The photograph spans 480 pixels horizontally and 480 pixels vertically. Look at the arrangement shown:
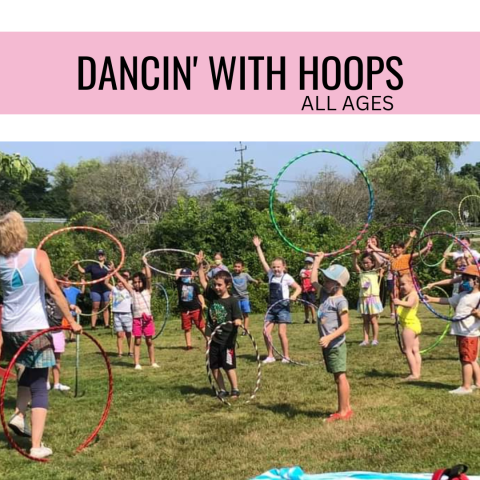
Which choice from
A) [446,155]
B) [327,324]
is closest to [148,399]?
[327,324]

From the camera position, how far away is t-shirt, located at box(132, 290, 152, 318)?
10.5m

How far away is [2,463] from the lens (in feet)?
19.3

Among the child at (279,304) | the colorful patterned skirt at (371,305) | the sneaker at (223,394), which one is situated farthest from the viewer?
the colorful patterned skirt at (371,305)

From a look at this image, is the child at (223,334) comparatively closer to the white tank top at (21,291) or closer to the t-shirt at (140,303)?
the t-shirt at (140,303)

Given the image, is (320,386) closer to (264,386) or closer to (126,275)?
(264,386)

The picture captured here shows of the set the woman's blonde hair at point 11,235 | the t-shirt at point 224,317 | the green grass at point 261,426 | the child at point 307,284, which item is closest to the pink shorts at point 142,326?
the green grass at point 261,426

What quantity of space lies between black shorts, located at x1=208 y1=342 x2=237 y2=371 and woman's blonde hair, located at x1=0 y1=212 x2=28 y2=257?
3.17 meters

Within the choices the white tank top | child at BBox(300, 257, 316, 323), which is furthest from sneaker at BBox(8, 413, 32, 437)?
child at BBox(300, 257, 316, 323)

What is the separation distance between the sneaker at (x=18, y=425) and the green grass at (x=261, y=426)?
183 millimetres

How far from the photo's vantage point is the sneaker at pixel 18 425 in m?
6.25

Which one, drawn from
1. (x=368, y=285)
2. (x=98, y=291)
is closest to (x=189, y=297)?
(x=368, y=285)

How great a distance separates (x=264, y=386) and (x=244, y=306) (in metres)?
3.97

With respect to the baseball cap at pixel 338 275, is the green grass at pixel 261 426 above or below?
below

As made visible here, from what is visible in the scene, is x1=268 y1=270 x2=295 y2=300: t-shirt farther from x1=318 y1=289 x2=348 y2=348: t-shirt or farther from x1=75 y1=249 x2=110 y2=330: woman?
x1=75 y1=249 x2=110 y2=330: woman
